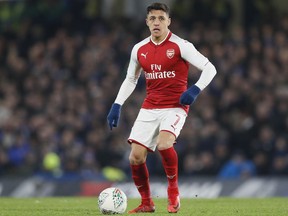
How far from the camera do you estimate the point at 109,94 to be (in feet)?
68.3

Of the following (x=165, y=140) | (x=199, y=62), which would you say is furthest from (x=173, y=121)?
(x=199, y=62)

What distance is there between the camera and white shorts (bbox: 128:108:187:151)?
10500 millimetres

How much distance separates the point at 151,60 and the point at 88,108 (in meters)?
10.2

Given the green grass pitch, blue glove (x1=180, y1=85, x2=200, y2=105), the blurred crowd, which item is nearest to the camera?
blue glove (x1=180, y1=85, x2=200, y2=105)

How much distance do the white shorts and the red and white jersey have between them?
0.07 metres

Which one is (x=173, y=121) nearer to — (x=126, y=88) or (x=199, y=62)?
(x=199, y=62)

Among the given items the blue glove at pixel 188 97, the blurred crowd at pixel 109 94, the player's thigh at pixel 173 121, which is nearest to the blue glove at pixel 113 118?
the player's thigh at pixel 173 121

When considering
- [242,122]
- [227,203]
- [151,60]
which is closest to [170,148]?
[151,60]

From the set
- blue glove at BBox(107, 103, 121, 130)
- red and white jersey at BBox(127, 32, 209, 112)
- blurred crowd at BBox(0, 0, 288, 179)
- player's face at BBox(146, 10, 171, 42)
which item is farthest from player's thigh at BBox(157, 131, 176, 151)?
blurred crowd at BBox(0, 0, 288, 179)

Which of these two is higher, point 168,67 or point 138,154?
point 168,67

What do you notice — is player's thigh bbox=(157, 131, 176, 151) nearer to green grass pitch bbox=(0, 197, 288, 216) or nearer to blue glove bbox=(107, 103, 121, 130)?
blue glove bbox=(107, 103, 121, 130)

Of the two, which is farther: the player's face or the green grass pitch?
the green grass pitch

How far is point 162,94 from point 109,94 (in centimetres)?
1026

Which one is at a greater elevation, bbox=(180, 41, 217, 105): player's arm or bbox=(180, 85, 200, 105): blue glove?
bbox=(180, 41, 217, 105): player's arm
